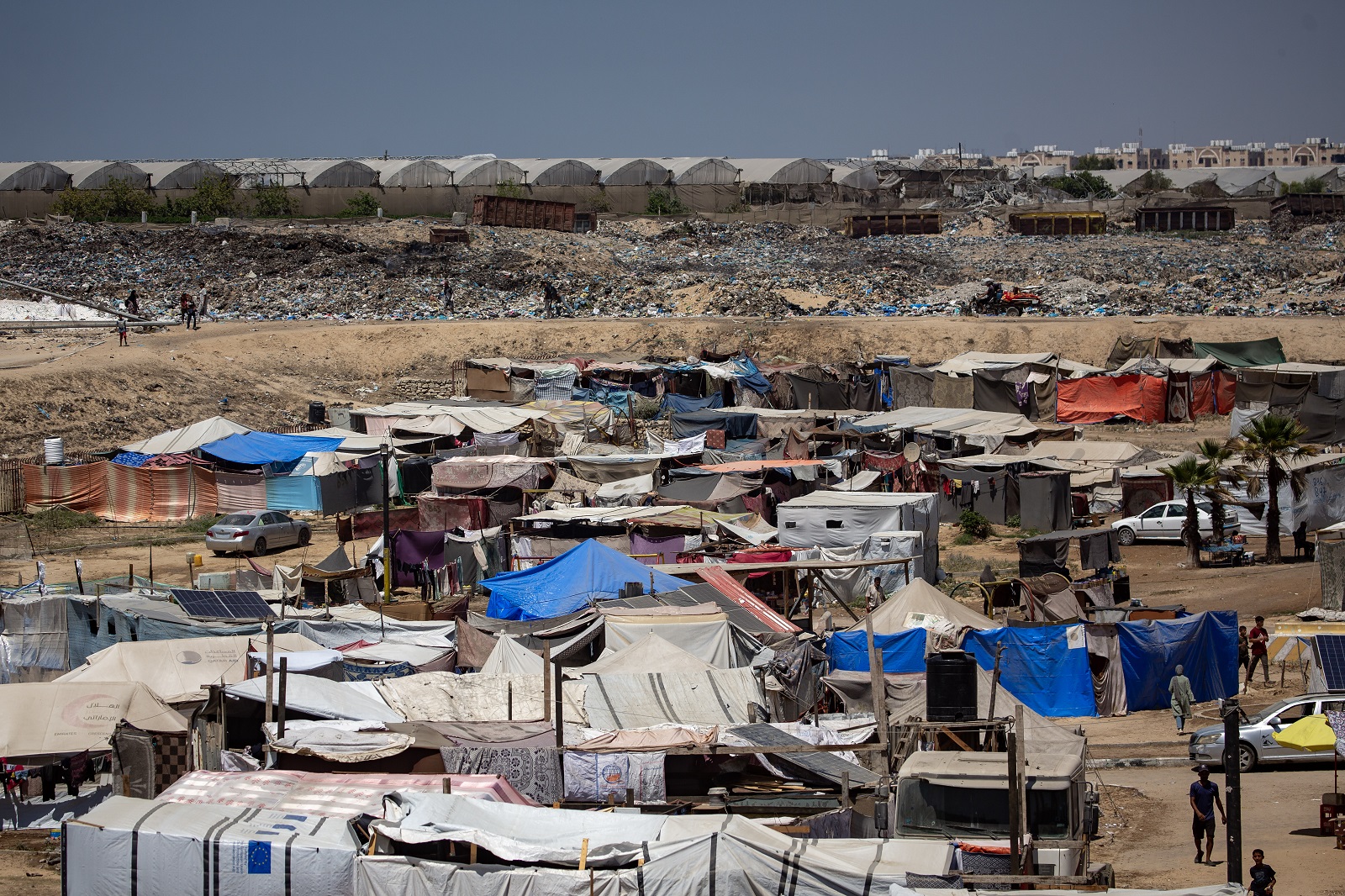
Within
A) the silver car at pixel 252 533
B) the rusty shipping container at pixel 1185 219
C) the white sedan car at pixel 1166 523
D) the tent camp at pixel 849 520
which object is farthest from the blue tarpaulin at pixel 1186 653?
the rusty shipping container at pixel 1185 219

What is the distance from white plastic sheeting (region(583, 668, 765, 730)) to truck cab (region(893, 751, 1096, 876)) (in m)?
2.84

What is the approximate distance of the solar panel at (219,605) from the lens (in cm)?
1684

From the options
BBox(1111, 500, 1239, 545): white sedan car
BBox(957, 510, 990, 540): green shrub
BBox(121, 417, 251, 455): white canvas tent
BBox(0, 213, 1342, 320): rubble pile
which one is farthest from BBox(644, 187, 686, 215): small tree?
BBox(1111, 500, 1239, 545): white sedan car

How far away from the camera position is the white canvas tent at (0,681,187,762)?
40.8 ft

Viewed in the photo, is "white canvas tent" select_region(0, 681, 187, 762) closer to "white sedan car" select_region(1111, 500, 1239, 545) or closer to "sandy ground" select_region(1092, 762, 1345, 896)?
"sandy ground" select_region(1092, 762, 1345, 896)

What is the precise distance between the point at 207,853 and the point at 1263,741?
10.4 metres

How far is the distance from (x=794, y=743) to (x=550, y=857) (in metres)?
2.86

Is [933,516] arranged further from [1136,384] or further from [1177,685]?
[1136,384]

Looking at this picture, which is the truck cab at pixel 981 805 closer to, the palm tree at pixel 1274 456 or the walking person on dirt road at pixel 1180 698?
the walking person on dirt road at pixel 1180 698

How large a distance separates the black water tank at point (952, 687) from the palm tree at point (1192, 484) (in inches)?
525

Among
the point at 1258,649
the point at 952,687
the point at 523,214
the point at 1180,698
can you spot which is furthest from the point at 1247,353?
the point at 523,214

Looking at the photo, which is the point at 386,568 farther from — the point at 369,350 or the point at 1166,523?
the point at 369,350

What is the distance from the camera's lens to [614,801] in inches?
457

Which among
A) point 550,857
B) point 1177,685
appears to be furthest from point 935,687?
point 1177,685
